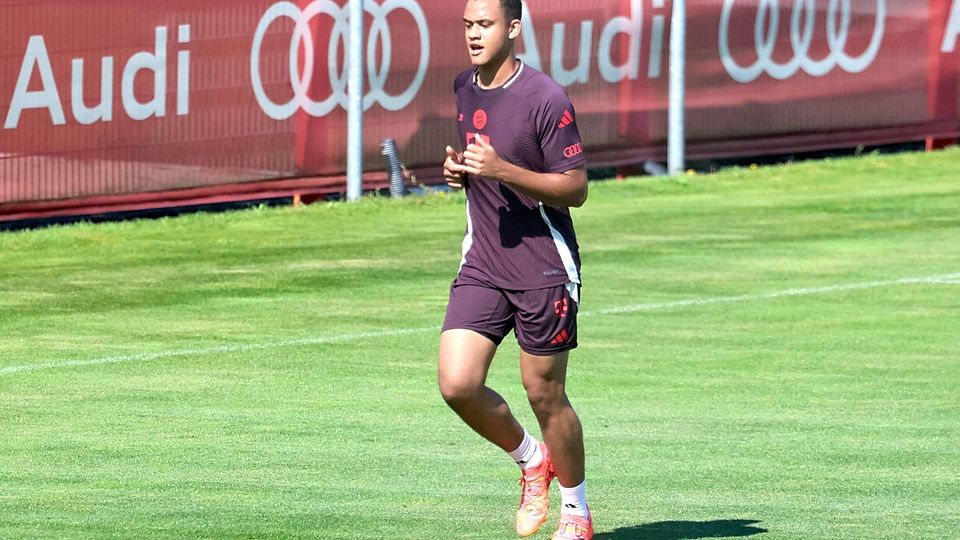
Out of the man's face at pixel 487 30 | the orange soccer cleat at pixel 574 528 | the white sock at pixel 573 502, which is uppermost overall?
the man's face at pixel 487 30

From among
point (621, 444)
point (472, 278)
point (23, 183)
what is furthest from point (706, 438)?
point (23, 183)

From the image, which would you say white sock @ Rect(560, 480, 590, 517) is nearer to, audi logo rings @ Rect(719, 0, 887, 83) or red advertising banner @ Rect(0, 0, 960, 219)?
red advertising banner @ Rect(0, 0, 960, 219)

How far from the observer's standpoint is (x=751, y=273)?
16031 millimetres

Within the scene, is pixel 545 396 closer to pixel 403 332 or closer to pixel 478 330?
pixel 478 330

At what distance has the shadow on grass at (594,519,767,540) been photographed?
8055 mm

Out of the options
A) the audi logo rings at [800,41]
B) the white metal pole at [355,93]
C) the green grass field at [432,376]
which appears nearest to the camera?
the green grass field at [432,376]

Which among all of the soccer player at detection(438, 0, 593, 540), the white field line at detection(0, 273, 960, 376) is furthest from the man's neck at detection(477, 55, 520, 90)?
the white field line at detection(0, 273, 960, 376)

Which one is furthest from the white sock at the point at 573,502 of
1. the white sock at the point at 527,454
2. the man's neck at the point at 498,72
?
the man's neck at the point at 498,72

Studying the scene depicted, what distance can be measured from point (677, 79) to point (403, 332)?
8.49m

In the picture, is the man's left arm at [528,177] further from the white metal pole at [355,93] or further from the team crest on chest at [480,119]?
the white metal pole at [355,93]

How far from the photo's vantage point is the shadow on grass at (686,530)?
8055 mm

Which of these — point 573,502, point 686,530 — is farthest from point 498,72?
point 686,530

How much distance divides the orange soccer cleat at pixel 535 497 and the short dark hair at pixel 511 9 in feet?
5.32

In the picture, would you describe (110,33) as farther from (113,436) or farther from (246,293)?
(113,436)
